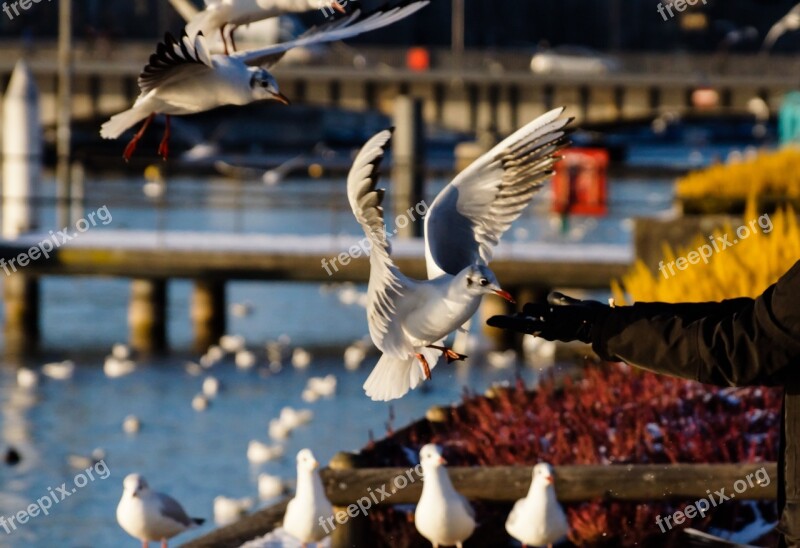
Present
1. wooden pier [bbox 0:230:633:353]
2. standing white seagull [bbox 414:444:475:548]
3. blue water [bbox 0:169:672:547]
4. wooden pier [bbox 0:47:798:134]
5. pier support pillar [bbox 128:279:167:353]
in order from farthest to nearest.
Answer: wooden pier [bbox 0:47:798:134], pier support pillar [bbox 128:279:167:353], wooden pier [bbox 0:230:633:353], blue water [bbox 0:169:672:547], standing white seagull [bbox 414:444:475:548]

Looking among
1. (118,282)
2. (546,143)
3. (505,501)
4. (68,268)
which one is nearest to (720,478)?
(505,501)

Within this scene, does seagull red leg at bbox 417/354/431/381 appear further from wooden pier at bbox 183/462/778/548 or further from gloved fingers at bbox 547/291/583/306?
wooden pier at bbox 183/462/778/548

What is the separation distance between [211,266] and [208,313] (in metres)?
2.25

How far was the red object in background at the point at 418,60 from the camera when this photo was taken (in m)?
61.8

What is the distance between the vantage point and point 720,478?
858 centimetres

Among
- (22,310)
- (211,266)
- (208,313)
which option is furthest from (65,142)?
(211,266)

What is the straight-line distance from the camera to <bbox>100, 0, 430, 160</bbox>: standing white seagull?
12.5 ft

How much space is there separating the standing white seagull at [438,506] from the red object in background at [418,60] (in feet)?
175

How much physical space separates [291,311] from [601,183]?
6.34m

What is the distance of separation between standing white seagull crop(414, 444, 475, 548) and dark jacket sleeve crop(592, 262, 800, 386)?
393 centimetres

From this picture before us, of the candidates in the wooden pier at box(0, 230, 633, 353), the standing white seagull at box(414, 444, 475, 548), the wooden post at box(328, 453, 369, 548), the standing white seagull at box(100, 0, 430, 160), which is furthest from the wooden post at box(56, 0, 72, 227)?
the standing white seagull at box(100, 0, 430, 160)

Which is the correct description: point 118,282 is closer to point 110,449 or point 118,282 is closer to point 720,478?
point 110,449

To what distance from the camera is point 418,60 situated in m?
62.6

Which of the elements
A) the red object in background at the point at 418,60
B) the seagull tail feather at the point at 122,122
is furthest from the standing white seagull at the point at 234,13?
the red object in background at the point at 418,60
